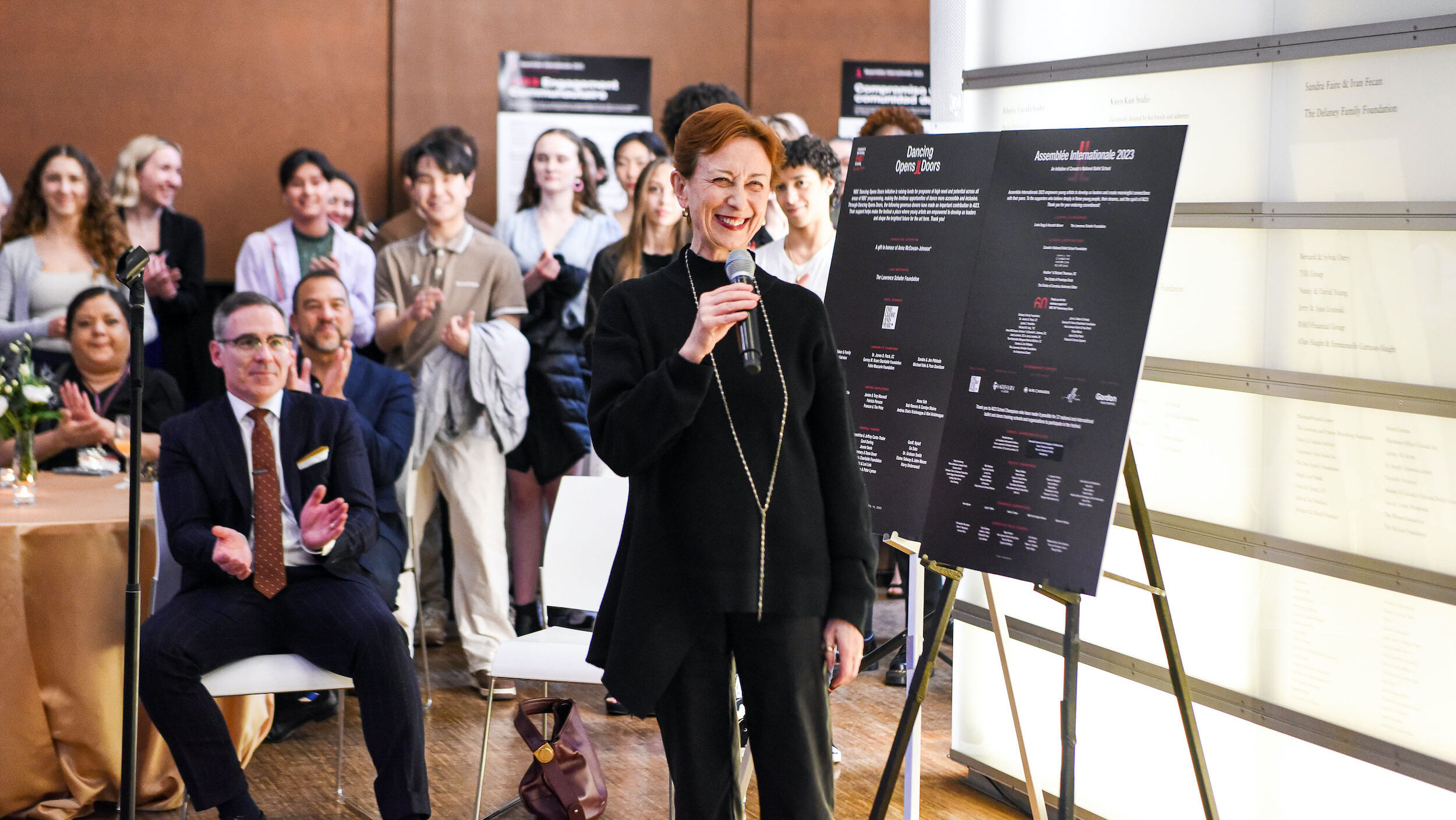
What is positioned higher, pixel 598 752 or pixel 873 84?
pixel 873 84

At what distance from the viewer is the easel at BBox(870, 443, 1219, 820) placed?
2520 mm

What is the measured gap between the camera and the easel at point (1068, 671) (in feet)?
8.27

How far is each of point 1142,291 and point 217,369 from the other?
4.04 m

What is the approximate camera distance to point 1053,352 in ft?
8.52

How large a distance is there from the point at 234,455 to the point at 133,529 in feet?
2.41

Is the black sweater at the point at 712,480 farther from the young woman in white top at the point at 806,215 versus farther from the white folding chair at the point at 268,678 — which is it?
the young woman in white top at the point at 806,215

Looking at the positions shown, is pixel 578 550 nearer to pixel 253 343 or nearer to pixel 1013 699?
pixel 253 343

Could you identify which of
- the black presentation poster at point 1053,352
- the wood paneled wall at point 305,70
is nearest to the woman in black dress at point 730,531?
the black presentation poster at point 1053,352

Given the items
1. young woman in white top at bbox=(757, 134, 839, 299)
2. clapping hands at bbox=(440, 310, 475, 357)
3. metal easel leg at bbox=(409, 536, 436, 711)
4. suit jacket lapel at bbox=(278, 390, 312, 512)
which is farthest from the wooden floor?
young woman in white top at bbox=(757, 134, 839, 299)

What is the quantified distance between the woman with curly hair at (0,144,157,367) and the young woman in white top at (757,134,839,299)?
7.75 feet

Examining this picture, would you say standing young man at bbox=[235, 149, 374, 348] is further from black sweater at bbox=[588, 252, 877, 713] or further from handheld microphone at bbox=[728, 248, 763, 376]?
handheld microphone at bbox=[728, 248, 763, 376]

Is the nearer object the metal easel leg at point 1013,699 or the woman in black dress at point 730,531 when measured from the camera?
the woman in black dress at point 730,531

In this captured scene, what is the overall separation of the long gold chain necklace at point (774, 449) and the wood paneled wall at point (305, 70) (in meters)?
5.12

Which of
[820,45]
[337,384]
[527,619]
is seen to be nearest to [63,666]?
[337,384]
